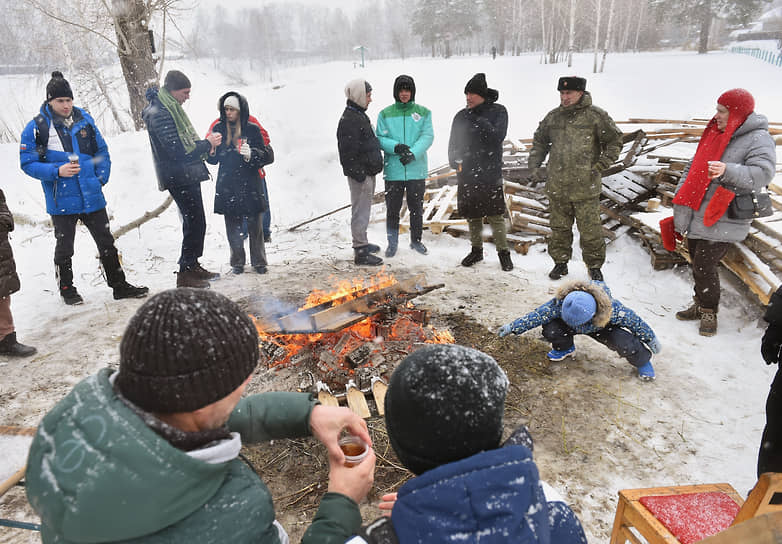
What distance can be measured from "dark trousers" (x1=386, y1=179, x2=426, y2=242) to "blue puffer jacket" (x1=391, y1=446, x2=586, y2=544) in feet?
20.2

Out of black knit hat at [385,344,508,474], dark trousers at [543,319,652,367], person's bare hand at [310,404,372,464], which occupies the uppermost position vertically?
black knit hat at [385,344,508,474]

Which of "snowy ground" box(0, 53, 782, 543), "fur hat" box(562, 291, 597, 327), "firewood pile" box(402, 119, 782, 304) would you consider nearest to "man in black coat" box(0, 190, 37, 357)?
"snowy ground" box(0, 53, 782, 543)

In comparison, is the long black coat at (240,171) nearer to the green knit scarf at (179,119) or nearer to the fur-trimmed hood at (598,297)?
the green knit scarf at (179,119)

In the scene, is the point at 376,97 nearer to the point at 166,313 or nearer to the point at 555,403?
the point at 555,403

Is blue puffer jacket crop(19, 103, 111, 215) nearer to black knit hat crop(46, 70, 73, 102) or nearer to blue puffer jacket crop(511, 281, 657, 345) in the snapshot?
black knit hat crop(46, 70, 73, 102)

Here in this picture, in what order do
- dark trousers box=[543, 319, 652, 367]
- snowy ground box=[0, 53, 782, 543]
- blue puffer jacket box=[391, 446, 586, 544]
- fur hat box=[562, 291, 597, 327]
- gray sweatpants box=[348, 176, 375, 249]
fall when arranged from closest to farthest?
1. blue puffer jacket box=[391, 446, 586, 544]
2. snowy ground box=[0, 53, 782, 543]
3. fur hat box=[562, 291, 597, 327]
4. dark trousers box=[543, 319, 652, 367]
5. gray sweatpants box=[348, 176, 375, 249]

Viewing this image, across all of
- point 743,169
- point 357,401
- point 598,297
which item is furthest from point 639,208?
point 357,401

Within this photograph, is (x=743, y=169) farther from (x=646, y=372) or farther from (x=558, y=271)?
(x=558, y=271)

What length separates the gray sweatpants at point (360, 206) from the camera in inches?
274

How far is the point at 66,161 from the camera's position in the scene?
521 cm

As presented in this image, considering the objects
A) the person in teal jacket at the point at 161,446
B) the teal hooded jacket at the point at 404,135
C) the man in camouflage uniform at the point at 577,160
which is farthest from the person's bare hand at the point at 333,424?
the teal hooded jacket at the point at 404,135

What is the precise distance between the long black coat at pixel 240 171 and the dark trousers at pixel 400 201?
1.99 metres

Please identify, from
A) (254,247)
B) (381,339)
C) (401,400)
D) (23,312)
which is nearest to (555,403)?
(381,339)

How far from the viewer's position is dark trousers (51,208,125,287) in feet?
17.4
